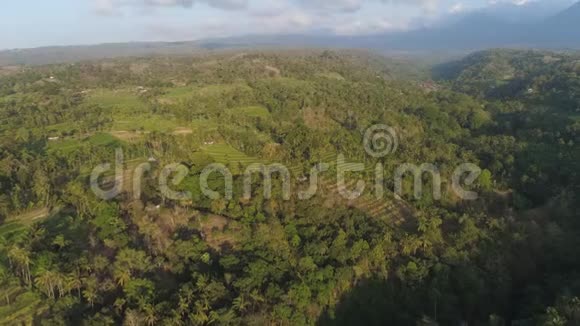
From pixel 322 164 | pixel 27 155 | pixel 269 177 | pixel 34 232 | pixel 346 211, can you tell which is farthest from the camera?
pixel 322 164

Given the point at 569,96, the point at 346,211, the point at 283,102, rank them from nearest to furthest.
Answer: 1. the point at 346,211
2. the point at 569,96
3. the point at 283,102

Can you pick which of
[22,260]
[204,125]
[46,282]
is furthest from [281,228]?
[204,125]

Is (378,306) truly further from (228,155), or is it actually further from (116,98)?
(116,98)

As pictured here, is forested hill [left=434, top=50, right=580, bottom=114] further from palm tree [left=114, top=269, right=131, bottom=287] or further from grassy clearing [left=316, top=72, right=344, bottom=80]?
palm tree [left=114, top=269, right=131, bottom=287]

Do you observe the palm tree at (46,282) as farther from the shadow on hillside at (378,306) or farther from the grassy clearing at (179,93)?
the grassy clearing at (179,93)

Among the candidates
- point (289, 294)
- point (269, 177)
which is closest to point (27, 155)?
point (269, 177)

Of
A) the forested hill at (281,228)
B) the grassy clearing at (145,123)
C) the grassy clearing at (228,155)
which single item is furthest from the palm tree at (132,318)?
the grassy clearing at (145,123)

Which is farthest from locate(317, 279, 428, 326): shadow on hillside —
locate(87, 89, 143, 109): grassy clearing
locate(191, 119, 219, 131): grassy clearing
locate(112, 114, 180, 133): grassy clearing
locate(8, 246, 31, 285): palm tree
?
locate(87, 89, 143, 109): grassy clearing

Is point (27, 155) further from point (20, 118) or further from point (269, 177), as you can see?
point (269, 177)
